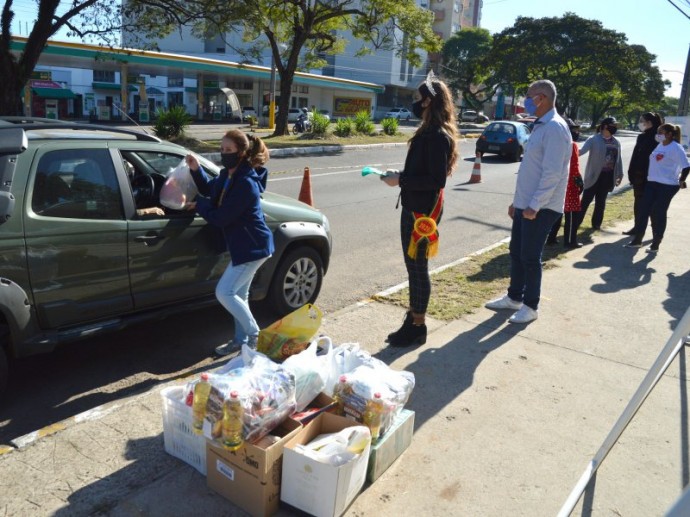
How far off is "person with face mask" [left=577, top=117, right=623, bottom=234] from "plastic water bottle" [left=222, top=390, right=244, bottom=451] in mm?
7342

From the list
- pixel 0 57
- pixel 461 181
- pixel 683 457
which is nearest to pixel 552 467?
pixel 683 457

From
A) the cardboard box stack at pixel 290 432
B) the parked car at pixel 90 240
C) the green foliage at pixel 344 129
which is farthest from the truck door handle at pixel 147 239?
the green foliage at pixel 344 129

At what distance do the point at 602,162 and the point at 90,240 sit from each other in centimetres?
762

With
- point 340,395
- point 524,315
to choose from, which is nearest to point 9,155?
point 340,395

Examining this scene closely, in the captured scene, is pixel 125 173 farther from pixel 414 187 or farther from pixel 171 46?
pixel 171 46

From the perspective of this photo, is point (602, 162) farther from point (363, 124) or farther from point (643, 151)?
point (363, 124)

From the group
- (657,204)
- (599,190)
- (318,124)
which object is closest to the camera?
(657,204)

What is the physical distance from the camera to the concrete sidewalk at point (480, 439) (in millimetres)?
2861

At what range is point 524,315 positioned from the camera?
5340 millimetres

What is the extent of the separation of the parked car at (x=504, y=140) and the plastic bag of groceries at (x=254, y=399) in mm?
20138

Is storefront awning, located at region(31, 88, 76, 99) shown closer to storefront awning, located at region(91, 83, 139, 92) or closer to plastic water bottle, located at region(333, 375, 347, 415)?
storefront awning, located at region(91, 83, 139, 92)

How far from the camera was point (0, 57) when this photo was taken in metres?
15.7

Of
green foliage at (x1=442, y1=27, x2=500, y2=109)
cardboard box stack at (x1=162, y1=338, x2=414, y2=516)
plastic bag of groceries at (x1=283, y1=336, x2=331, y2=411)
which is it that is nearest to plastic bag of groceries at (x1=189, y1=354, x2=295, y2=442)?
cardboard box stack at (x1=162, y1=338, x2=414, y2=516)

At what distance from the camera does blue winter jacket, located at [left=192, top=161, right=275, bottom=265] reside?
402cm
